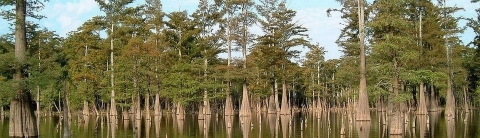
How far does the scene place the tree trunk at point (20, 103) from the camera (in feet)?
77.8

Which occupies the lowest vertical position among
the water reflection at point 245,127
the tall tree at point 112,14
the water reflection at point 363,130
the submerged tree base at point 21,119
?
the water reflection at point 245,127

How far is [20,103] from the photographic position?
23.9 m

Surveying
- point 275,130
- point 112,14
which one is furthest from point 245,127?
point 112,14

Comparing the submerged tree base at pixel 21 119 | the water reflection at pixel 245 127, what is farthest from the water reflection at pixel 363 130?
the submerged tree base at pixel 21 119

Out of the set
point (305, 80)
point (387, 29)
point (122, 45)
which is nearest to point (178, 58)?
point (122, 45)

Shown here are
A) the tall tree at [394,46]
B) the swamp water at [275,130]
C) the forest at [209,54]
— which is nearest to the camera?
the tall tree at [394,46]

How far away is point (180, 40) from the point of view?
5397 centimetres

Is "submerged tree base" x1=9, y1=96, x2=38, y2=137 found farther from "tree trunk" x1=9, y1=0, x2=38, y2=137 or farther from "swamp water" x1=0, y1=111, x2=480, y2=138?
"swamp water" x1=0, y1=111, x2=480, y2=138

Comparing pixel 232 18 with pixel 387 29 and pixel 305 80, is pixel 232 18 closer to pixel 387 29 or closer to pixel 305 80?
pixel 305 80

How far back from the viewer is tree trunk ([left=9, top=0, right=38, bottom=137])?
23703mm

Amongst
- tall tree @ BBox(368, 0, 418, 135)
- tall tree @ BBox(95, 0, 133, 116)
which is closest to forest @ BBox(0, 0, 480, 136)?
tall tree @ BBox(95, 0, 133, 116)

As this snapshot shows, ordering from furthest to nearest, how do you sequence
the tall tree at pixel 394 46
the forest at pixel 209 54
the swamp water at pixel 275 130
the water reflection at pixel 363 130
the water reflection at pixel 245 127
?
the forest at pixel 209 54 < the water reflection at pixel 245 127 < the swamp water at pixel 275 130 < the water reflection at pixel 363 130 < the tall tree at pixel 394 46

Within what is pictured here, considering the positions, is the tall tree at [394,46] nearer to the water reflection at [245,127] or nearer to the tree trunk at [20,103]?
the water reflection at [245,127]

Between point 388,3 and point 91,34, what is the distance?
37.4 meters
